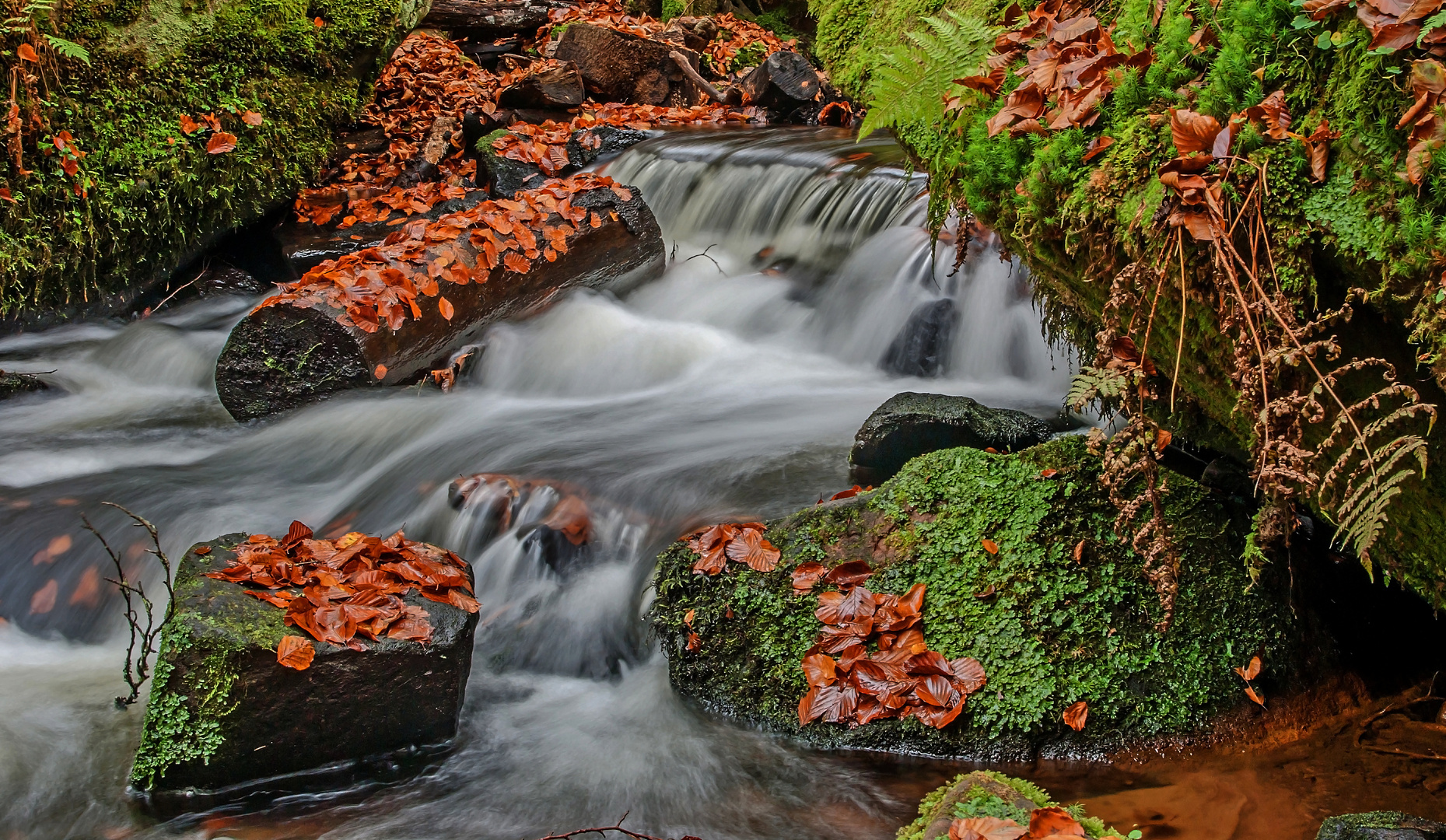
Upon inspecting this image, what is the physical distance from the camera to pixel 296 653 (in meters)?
3.24

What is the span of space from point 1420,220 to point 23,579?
5646mm

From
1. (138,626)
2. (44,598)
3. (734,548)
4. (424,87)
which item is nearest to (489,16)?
(424,87)

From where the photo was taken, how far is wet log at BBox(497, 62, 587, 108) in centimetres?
1080

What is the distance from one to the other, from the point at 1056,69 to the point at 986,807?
2.25 meters

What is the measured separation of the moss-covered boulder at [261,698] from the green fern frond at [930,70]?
8.26 feet

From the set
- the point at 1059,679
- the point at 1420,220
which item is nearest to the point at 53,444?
the point at 1059,679

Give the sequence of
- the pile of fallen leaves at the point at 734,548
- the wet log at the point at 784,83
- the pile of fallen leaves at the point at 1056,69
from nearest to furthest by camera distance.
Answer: the pile of fallen leaves at the point at 1056,69 → the pile of fallen leaves at the point at 734,548 → the wet log at the point at 784,83

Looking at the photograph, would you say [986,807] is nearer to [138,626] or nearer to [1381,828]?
[1381,828]

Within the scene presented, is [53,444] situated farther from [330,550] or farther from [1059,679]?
[1059,679]

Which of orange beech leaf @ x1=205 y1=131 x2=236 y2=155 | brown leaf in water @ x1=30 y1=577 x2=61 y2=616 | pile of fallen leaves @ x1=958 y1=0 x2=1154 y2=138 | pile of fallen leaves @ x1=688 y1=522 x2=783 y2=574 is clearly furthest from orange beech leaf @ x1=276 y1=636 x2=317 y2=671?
orange beech leaf @ x1=205 y1=131 x2=236 y2=155

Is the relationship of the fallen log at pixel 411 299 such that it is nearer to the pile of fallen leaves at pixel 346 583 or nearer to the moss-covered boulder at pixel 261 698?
the pile of fallen leaves at pixel 346 583

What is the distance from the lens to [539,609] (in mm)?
4191

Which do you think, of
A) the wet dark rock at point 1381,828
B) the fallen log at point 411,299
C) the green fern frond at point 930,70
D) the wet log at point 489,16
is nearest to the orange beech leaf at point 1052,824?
the wet dark rock at point 1381,828

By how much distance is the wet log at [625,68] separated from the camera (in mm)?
11562
